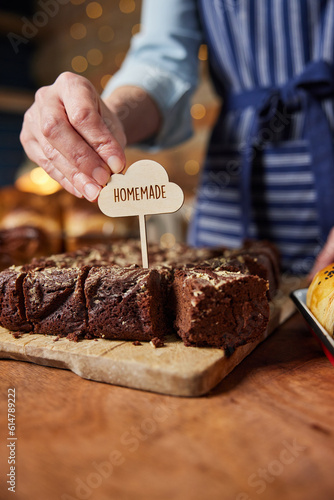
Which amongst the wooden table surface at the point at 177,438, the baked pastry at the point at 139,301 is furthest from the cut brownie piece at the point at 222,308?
the wooden table surface at the point at 177,438

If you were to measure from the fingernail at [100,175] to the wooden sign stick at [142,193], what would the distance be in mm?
19

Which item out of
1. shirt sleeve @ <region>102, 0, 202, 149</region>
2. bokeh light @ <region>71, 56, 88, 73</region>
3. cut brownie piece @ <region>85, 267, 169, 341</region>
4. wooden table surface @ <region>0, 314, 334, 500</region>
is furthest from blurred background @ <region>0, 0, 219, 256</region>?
wooden table surface @ <region>0, 314, 334, 500</region>

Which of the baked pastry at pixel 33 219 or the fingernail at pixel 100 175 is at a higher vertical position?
the fingernail at pixel 100 175

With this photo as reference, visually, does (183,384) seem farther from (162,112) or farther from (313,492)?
(162,112)

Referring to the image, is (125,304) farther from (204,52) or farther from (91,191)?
(204,52)

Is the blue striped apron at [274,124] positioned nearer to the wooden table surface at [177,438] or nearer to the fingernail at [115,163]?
the fingernail at [115,163]

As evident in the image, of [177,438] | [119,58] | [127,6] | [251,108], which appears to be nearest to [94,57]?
[119,58]

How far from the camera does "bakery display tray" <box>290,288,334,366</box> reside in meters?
1.04

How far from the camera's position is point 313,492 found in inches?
28.0

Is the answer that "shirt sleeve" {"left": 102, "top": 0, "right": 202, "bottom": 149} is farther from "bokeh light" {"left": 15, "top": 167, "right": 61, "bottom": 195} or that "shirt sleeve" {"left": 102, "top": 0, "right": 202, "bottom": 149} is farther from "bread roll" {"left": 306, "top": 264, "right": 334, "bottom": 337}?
"bokeh light" {"left": 15, "top": 167, "right": 61, "bottom": 195}

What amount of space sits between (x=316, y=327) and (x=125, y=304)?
525 millimetres

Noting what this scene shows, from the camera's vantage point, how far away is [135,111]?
1.88 metres

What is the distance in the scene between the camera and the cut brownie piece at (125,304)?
4.05 ft

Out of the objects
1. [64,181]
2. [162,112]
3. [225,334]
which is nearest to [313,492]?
[225,334]
